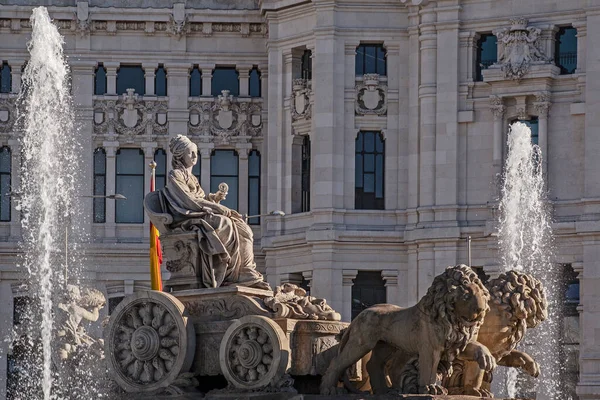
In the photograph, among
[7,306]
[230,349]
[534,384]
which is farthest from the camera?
[7,306]

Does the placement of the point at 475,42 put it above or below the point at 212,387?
above

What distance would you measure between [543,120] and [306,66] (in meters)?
9.09

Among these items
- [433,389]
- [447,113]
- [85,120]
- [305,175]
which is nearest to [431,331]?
[433,389]

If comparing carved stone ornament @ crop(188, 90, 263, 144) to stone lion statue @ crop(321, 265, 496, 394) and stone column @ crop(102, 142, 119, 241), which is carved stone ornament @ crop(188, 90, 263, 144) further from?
→ stone lion statue @ crop(321, 265, 496, 394)

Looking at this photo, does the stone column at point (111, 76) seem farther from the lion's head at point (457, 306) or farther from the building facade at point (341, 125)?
the lion's head at point (457, 306)

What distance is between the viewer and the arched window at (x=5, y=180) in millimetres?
76875

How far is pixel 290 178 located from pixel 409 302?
6225 mm

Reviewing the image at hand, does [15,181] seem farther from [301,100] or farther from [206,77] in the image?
[301,100]

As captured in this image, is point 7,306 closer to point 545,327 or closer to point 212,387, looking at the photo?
point 545,327

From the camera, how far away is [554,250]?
69062mm

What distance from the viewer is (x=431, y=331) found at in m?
27.2

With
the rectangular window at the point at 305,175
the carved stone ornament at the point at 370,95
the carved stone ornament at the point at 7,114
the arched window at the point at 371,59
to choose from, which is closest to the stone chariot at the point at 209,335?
the carved stone ornament at the point at 370,95

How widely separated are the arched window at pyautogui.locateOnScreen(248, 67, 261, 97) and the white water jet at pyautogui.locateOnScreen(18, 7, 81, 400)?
6264mm

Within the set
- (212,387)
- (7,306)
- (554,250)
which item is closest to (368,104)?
(554,250)
